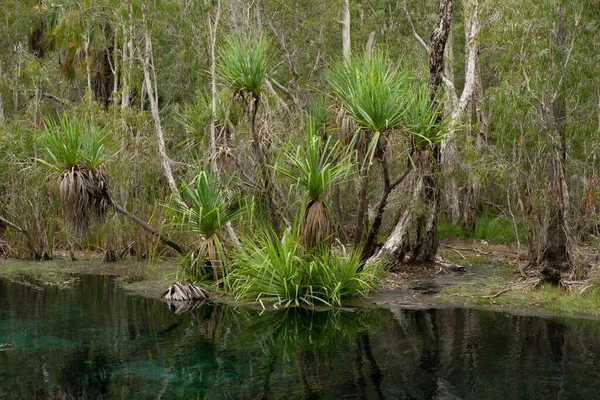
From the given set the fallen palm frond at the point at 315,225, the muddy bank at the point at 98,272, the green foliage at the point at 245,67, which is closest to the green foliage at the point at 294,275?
the fallen palm frond at the point at 315,225

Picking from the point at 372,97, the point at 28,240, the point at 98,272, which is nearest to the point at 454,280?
the point at 372,97

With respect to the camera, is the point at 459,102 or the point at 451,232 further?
the point at 451,232

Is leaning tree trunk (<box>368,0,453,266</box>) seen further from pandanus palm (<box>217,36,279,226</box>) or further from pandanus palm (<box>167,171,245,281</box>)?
pandanus palm (<box>217,36,279,226</box>)

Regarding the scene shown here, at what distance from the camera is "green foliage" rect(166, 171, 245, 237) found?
1327 cm

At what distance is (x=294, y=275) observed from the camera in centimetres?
1242

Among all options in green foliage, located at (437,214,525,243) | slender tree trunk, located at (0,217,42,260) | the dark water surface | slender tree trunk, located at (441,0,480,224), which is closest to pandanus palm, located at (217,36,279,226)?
the dark water surface

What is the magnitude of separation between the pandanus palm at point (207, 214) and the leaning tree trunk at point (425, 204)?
9.14 ft

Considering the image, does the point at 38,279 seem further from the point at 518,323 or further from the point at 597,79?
the point at 597,79

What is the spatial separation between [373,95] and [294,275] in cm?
310

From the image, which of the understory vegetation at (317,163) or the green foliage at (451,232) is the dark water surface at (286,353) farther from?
the green foliage at (451,232)

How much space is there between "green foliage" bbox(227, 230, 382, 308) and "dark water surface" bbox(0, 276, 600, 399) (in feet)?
1.75

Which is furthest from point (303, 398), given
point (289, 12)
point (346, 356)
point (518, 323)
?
point (289, 12)

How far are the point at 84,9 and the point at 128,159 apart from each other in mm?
3312

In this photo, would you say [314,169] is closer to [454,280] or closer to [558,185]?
[454,280]
